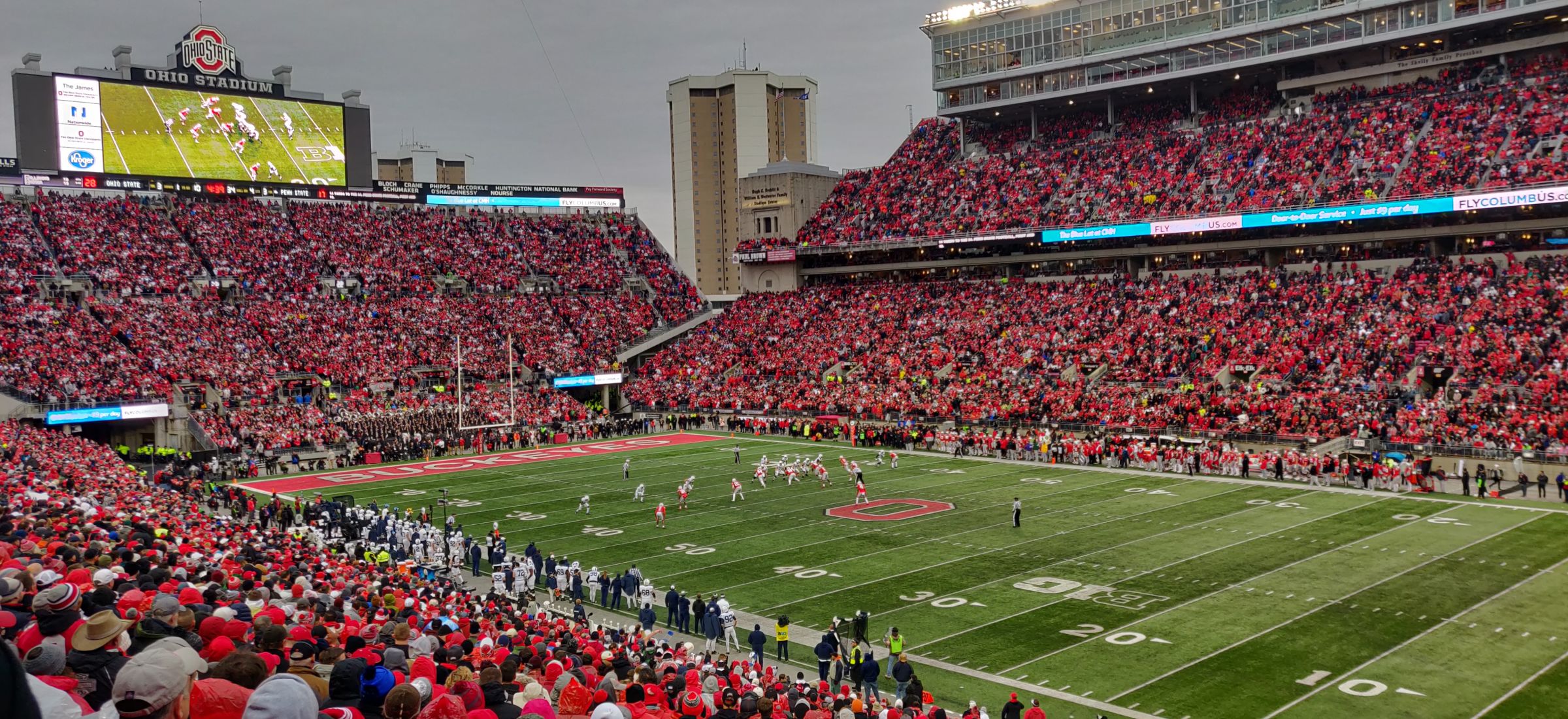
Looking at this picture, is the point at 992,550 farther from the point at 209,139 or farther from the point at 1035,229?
the point at 209,139

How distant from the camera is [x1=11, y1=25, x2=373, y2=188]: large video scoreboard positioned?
164ft

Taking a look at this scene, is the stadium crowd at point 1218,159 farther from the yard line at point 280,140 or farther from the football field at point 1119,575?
the yard line at point 280,140

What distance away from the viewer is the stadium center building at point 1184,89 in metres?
43.6

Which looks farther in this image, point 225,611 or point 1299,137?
point 1299,137

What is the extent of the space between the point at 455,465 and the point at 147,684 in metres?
38.8

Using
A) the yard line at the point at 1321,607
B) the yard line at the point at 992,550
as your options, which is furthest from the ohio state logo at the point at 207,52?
the yard line at the point at 1321,607

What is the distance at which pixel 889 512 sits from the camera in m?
28.7

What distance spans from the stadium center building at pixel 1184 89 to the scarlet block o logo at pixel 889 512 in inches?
943

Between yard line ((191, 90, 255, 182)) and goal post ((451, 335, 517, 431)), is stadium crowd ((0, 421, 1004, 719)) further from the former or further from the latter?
yard line ((191, 90, 255, 182))

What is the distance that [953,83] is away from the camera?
61.2m

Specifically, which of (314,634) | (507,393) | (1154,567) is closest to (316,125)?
(507,393)


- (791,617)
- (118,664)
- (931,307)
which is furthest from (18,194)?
(118,664)

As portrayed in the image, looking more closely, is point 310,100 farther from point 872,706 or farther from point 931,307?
point 872,706

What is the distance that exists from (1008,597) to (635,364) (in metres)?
42.0
